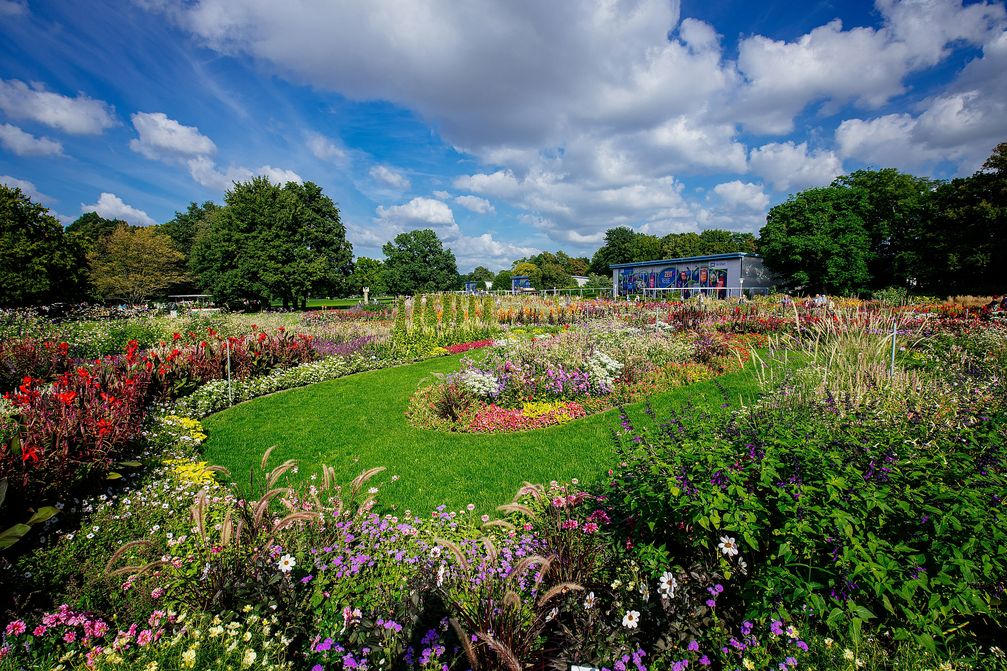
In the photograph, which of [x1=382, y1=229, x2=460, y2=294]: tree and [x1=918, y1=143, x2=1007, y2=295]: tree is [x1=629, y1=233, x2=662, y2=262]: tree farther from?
[x1=918, y1=143, x2=1007, y2=295]: tree

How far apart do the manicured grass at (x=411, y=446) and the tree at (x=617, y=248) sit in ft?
248

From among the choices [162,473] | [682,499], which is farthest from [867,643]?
[162,473]

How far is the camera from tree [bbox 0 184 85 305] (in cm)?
2216

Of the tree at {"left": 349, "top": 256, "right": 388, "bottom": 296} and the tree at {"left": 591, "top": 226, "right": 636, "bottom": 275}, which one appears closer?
the tree at {"left": 349, "top": 256, "right": 388, "bottom": 296}

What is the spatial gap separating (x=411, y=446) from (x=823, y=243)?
40.3 meters

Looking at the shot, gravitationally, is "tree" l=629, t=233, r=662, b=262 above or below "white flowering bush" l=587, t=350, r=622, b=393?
above

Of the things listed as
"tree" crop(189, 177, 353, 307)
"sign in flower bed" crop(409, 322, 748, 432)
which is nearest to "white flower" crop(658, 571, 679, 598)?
"sign in flower bed" crop(409, 322, 748, 432)

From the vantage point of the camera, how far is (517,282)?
81.8 m

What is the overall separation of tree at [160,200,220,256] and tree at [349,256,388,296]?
21.2 m

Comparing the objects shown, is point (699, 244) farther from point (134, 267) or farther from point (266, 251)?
point (134, 267)

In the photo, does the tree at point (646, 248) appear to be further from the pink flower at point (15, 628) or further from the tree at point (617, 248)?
the pink flower at point (15, 628)

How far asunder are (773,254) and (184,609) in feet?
149

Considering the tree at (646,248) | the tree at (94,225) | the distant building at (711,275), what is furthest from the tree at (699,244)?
the tree at (94,225)

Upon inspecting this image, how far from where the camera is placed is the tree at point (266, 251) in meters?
29.0
